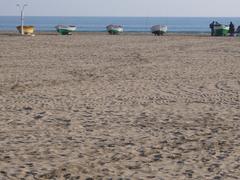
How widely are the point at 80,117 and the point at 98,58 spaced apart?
11187 mm

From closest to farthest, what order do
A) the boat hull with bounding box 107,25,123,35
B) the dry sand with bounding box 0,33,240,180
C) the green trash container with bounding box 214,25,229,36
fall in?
the dry sand with bounding box 0,33,240,180 < the green trash container with bounding box 214,25,229,36 < the boat hull with bounding box 107,25,123,35

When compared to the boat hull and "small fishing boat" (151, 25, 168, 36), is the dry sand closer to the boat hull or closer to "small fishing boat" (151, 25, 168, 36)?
"small fishing boat" (151, 25, 168, 36)

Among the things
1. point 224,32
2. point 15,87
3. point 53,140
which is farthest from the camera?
point 224,32

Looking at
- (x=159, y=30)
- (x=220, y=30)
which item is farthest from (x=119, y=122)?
(x=159, y=30)

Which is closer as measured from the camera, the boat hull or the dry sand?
the dry sand

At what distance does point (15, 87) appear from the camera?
13.1m

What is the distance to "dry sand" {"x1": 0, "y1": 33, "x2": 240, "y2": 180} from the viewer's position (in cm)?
660

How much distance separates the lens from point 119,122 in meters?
9.19

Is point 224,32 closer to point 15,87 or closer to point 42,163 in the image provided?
point 15,87

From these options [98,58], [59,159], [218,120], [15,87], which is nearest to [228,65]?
[98,58]

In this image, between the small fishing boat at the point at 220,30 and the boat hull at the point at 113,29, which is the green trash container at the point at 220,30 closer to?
the small fishing boat at the point at 220,30

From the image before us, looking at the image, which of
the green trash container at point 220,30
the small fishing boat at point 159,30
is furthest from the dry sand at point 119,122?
the small fishing boat at point 159,30

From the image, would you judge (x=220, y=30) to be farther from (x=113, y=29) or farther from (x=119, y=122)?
(x=119, y=122)

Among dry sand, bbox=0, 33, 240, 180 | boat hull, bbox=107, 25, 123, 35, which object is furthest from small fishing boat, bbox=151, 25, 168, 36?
dry sand, bbox=0, 33, 240, 180
